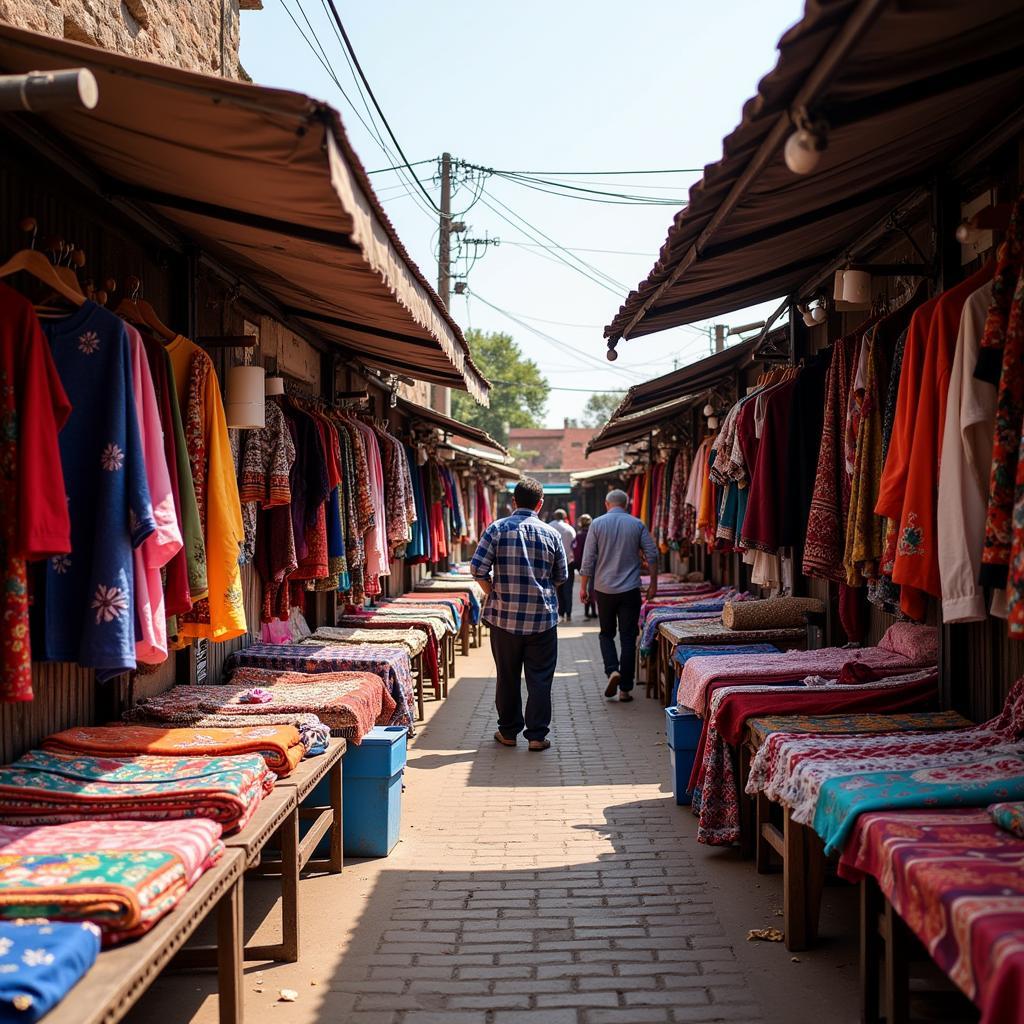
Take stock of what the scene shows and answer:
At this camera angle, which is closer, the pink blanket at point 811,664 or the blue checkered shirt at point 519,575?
the pink blanket at point 811,664

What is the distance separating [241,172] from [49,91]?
96 centimetres

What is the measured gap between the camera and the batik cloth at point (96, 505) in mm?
3555

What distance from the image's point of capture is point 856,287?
17.1ft

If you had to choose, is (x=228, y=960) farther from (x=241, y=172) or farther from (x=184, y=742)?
(x=241, y=172)

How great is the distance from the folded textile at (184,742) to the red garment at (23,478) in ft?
Result: 2.92

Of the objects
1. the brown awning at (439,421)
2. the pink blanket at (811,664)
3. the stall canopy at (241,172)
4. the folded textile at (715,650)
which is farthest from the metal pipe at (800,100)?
the brown awning at (439,421)

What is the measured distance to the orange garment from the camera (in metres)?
4.04

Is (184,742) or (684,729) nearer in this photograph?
(184,742)

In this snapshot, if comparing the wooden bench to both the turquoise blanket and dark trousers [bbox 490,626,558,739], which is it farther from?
dark trousers [bbox 490,626,558,739]

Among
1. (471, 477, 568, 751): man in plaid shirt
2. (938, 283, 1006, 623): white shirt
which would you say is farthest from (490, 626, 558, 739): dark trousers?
(938, 283, 1006, 623): white shirt

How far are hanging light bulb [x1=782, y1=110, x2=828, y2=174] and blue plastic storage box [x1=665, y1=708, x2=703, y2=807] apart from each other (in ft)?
12.3

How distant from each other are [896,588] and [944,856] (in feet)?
7.64

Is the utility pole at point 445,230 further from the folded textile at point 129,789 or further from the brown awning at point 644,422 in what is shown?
the folded textile at point 129,789

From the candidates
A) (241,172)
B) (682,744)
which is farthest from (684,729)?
(241,172)
